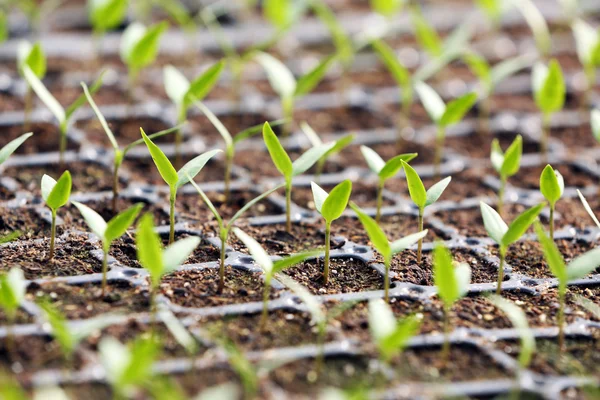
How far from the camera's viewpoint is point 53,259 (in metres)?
1.39

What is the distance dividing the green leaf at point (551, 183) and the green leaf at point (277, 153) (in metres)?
0.35

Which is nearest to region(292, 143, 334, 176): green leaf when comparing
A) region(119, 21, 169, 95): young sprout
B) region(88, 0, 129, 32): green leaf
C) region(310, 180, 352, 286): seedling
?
region(310, 180, 352, 286): seedling

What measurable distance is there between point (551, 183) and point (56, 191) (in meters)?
0.67

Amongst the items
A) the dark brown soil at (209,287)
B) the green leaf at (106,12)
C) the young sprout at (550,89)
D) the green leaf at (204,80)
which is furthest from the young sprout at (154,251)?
the green leaf at (106,12)

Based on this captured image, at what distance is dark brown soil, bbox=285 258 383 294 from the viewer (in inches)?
53.8

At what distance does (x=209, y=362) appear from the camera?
1113mm

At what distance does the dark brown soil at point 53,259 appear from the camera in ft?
4.42

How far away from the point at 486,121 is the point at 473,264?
752 millimetres

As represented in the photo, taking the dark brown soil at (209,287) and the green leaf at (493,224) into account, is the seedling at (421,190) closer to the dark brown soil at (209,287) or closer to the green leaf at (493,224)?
the green leaf at (493,224)

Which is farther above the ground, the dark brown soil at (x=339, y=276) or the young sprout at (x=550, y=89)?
the young sprout at (x=550, y=89)

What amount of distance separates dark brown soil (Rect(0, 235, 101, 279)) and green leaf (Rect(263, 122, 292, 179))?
285 millimetres

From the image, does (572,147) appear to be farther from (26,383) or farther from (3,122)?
(26,383)

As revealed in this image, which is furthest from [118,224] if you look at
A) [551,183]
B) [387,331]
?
[551,183]

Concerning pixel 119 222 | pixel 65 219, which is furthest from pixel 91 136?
pixel 119 222
